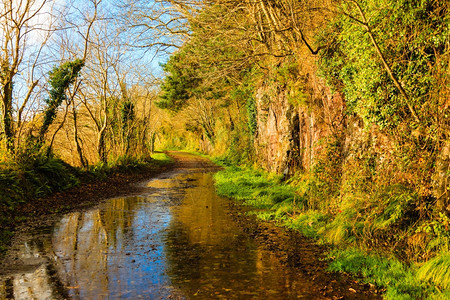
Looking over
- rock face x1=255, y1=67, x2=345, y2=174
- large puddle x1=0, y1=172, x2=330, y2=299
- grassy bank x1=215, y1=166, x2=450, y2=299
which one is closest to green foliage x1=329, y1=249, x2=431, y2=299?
grassy bank x1=215, y1=166, x2=450, y2=299

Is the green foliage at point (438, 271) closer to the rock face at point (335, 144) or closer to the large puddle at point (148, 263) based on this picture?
the rock face at point (335, 144)

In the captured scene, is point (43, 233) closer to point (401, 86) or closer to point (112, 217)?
point (112, 217)

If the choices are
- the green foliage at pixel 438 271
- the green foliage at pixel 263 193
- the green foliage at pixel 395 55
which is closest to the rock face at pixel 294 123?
the green foliage at pixel 263 193

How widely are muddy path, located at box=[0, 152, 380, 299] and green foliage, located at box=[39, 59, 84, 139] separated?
671cm

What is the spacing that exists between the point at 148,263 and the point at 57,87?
12.4m

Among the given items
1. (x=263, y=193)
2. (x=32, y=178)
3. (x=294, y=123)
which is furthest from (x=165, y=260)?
(x=294, y=123)

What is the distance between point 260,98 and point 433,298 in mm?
16573

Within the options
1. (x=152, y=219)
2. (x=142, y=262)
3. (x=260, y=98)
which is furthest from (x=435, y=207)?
(x=260, y=98)

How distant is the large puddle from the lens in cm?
504

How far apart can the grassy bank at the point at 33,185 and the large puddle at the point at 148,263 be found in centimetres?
120

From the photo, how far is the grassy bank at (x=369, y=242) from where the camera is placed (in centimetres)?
480

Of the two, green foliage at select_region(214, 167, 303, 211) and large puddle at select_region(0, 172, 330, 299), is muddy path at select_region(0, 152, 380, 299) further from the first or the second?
green foliage at select_region(214, 167, 303, 211)

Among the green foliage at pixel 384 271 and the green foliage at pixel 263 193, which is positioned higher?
the green foliage at pixel 263 193

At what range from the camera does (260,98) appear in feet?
66.5
